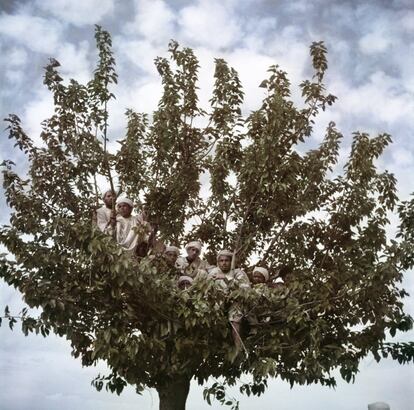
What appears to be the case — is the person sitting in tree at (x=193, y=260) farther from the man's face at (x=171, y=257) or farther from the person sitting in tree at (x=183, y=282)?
the person sitting in tree at (x=183, y=282)

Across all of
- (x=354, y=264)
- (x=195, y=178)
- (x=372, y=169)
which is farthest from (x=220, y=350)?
(x=372, y=169)

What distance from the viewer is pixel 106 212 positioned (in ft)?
43.7

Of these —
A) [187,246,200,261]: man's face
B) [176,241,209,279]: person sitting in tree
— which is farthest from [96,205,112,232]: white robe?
[187,246,200,261]: man's face

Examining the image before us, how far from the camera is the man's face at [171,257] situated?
1265 centimetres

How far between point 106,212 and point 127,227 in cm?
64

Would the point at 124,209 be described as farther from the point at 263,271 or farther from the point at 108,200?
the point at 263,271

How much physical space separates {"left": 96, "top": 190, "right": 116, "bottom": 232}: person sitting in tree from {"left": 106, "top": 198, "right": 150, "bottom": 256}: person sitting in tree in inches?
6.0

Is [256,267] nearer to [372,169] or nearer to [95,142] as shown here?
[372,169]

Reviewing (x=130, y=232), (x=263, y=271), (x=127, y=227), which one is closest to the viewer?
(x=130, y=232)

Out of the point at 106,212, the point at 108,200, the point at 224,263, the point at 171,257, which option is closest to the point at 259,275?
the point at 224,263

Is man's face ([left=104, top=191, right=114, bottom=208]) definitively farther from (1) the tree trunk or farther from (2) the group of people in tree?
(1) the tree trunk

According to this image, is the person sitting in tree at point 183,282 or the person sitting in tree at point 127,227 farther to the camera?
the person sitting in tree at point 127,227

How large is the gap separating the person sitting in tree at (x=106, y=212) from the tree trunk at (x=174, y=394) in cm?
360

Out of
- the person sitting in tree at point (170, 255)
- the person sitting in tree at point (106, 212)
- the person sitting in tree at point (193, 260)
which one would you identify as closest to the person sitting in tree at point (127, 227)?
the person sitting in tree at point (106, 212)
